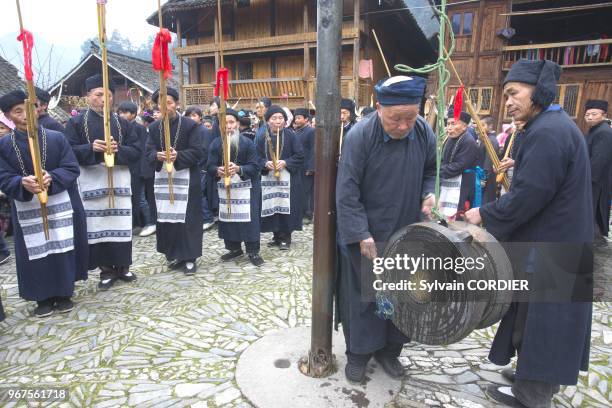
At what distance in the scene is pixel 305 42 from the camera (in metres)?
15.4

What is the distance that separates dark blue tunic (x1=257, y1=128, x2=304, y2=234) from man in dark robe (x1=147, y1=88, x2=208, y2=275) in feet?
4.30

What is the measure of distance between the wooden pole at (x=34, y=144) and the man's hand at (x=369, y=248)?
2.78 meters

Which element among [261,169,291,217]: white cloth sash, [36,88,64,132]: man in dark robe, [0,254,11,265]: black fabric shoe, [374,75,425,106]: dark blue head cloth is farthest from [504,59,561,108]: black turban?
[0,254,11,265]: black fabric shoe

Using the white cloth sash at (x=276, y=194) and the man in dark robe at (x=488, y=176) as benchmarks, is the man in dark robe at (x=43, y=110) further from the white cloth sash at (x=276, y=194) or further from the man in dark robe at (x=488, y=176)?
the man in dark robe at (x=488, y=176)

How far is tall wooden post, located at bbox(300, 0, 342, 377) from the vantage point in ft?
7.31

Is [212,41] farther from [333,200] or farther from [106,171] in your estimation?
[333,200]

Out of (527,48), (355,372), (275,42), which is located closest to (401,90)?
(355,372)

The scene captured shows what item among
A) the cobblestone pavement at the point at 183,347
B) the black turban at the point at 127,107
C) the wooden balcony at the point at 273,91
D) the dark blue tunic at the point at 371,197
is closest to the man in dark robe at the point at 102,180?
the cobblestone pavement at the point at 183,347

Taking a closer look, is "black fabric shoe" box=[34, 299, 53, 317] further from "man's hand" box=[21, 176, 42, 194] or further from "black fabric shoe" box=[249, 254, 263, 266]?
"black fabric shoe" box=[249, 254, 263, 266]

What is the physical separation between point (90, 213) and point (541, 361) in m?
4.21

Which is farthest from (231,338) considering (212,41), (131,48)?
(131,48)

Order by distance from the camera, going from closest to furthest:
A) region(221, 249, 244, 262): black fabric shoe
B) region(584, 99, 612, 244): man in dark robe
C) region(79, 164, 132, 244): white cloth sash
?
region(79, 164, 132, 244): white cloth sash, region(221, 249, 244, 262): black fabric shoe, region(584, 99, 612, 244): man in dark robe

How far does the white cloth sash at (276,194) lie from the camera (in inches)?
226

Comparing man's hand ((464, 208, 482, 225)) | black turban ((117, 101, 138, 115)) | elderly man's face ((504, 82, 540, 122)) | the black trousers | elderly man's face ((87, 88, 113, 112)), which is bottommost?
the black trousers
